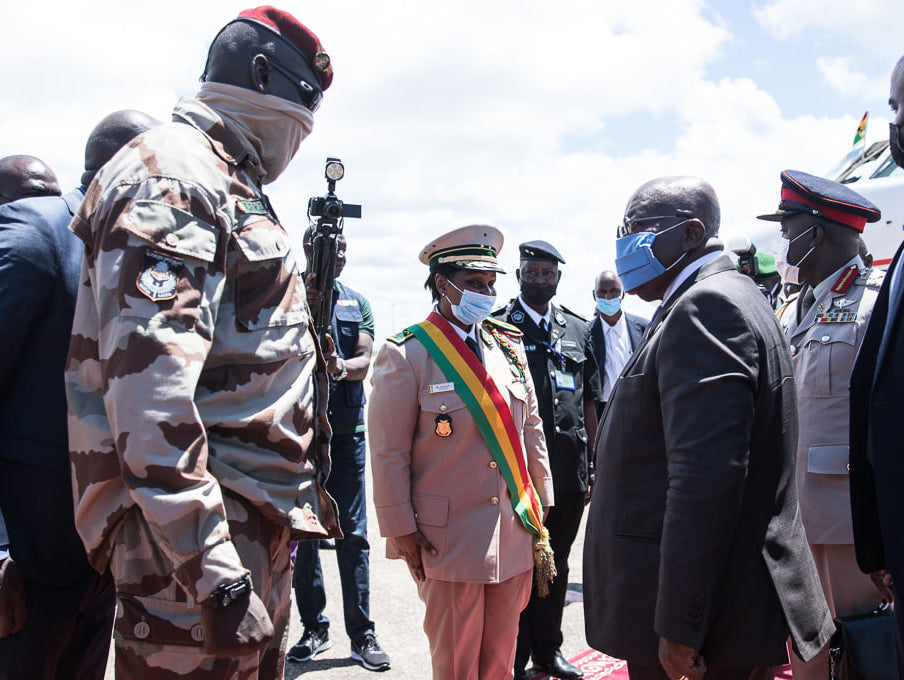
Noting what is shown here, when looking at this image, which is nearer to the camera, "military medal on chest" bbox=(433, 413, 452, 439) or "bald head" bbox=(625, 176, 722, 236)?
"bald head" bbox=(625, 176, 722, 236)

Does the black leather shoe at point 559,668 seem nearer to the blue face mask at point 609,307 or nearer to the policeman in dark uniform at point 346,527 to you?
the policeman in dark uniform at point 346,527

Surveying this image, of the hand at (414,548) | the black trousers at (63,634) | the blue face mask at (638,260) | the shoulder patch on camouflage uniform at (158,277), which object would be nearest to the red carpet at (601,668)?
the hand at (414,548)

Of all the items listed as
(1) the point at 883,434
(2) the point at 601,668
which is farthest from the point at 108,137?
(2) the point at 601,668

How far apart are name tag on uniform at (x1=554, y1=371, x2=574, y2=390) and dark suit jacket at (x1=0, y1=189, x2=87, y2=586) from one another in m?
3.03

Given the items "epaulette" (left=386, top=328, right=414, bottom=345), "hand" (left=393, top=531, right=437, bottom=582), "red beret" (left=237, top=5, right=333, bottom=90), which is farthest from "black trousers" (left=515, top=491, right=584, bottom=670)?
"red beret" (left=237, top=5, right=333, bottom=90)

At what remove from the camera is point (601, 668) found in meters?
4.29

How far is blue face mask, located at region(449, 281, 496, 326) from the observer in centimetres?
354

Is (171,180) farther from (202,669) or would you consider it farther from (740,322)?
(740,322)

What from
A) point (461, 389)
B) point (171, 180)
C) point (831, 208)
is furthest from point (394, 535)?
point (831, 208)

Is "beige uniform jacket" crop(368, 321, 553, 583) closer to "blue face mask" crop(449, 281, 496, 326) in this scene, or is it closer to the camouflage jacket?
"blue face mask" crop(449, 281, 496, 326)

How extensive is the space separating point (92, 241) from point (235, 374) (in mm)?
471

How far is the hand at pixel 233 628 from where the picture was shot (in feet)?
5.07

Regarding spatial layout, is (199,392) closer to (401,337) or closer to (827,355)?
(401,337)

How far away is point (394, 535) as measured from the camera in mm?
3193
